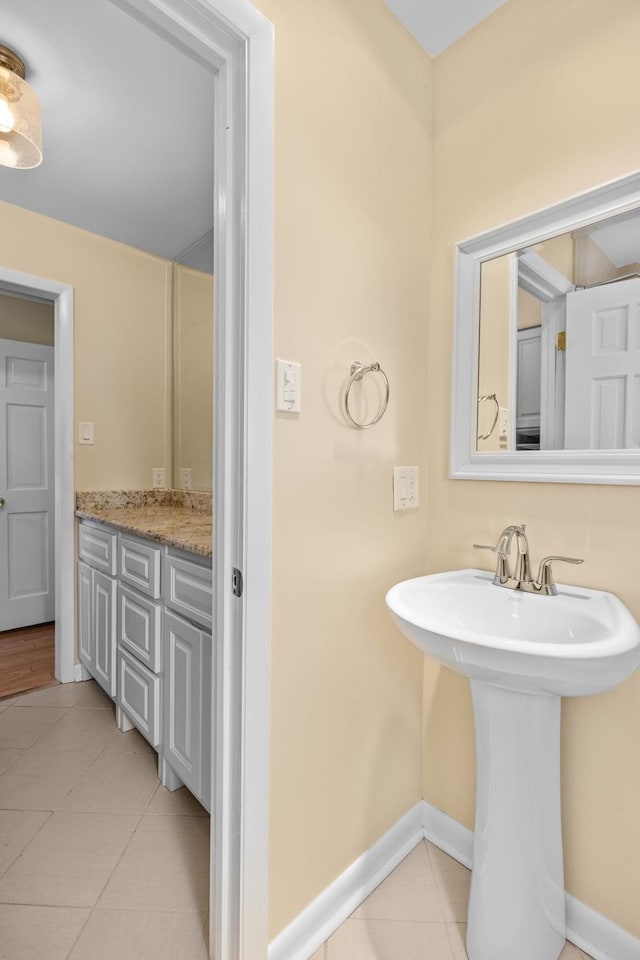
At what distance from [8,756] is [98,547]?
0.86 m

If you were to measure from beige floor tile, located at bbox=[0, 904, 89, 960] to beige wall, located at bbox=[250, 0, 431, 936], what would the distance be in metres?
0.54

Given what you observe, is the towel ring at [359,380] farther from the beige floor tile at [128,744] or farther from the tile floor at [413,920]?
the beige floor tile at [128,744]

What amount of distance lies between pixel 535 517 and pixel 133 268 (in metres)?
2.58

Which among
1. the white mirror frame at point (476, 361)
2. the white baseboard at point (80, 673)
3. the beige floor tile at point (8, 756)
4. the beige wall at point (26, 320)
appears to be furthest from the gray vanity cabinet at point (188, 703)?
the beige wall at point (26, 320)

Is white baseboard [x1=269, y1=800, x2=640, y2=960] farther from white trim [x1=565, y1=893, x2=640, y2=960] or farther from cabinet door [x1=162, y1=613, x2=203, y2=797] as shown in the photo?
cabinet door [x1=162, y1=613, x2=203, y2=797]

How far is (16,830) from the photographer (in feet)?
4.62

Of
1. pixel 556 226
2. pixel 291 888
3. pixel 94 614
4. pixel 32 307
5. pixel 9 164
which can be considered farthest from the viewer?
Result: pixel 32 307

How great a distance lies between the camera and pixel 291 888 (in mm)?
1021

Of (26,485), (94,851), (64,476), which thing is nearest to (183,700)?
(94,851)

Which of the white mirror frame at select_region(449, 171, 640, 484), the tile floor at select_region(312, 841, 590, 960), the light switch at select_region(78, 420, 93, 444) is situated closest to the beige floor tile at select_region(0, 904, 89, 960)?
the tile floor at select_region(312, 841, 590, 960)

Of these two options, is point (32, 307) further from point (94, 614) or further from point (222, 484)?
point (222, 484)

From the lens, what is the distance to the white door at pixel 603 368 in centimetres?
103

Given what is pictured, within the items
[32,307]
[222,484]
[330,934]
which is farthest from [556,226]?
[32,307]

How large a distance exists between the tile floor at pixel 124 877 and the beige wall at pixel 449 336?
28 cm
